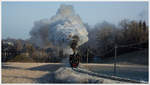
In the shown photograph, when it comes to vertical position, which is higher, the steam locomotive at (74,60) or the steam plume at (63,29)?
the steam plume at (63,29)

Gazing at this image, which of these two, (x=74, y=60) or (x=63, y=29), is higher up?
(x=63, y=29)

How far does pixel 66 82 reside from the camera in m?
9.14

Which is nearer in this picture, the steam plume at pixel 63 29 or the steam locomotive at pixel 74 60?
the steam locomotive at pixel 74 60

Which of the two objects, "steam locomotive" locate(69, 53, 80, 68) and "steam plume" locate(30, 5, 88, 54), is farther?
"steam plume" locate(30, 5, 88, 54)

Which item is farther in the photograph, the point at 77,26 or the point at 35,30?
the point at 35,30

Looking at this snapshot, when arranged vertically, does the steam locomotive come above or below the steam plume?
below

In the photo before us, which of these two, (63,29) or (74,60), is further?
(63,29)

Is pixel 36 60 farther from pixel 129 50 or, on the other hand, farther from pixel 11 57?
pixel 129 50

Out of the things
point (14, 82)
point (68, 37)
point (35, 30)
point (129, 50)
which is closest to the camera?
point (14, 82)

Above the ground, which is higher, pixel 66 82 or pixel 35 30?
pixel 35 30

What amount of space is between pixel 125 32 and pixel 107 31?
3.13 m

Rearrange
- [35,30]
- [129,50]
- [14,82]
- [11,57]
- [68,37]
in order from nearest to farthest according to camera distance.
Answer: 1. [14,82]
2. [68,37]
3. [35,30]
4. [11,57]
5. [129,50]

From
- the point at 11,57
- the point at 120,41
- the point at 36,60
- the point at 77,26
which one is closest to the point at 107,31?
the point at 120,41

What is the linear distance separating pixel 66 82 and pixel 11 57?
17.0 m
